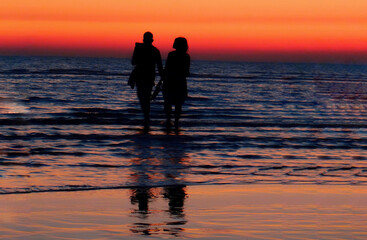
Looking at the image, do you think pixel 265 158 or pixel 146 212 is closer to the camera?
pixel 146 212

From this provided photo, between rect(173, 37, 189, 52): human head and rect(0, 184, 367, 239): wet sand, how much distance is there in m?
6.75

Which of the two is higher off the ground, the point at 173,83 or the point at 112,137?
the point at 173,83

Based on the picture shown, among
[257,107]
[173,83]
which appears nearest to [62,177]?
[173,83]

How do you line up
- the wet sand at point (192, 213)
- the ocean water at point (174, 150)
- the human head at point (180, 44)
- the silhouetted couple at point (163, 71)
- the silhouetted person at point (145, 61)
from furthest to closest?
the silhouetted person at point (145, 61) < the silhouetted couple at point (163, 71) < the human head at point (180, 44) < the ocean water at point (174, 150) < the wet sand at point (192, 213)

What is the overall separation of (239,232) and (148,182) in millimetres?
2765

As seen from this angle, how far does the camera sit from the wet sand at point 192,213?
16.8 feet

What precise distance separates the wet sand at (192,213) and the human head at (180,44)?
6.75 meters

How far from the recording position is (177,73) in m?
14.1

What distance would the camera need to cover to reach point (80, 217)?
5.64m

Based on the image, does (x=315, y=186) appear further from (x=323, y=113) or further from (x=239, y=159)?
(x=323, y=113)

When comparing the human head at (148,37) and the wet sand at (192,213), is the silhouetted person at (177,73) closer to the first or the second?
the human head at (148,37)

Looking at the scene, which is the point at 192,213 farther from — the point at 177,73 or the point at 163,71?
the point at 163,71

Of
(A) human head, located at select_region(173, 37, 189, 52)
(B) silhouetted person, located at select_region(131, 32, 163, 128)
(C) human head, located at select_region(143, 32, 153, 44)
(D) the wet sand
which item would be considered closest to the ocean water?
(D) the wet sand

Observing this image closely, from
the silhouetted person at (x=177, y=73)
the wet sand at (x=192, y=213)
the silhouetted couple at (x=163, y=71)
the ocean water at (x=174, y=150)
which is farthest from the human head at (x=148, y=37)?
the wet sand at (x=192, y=213)
